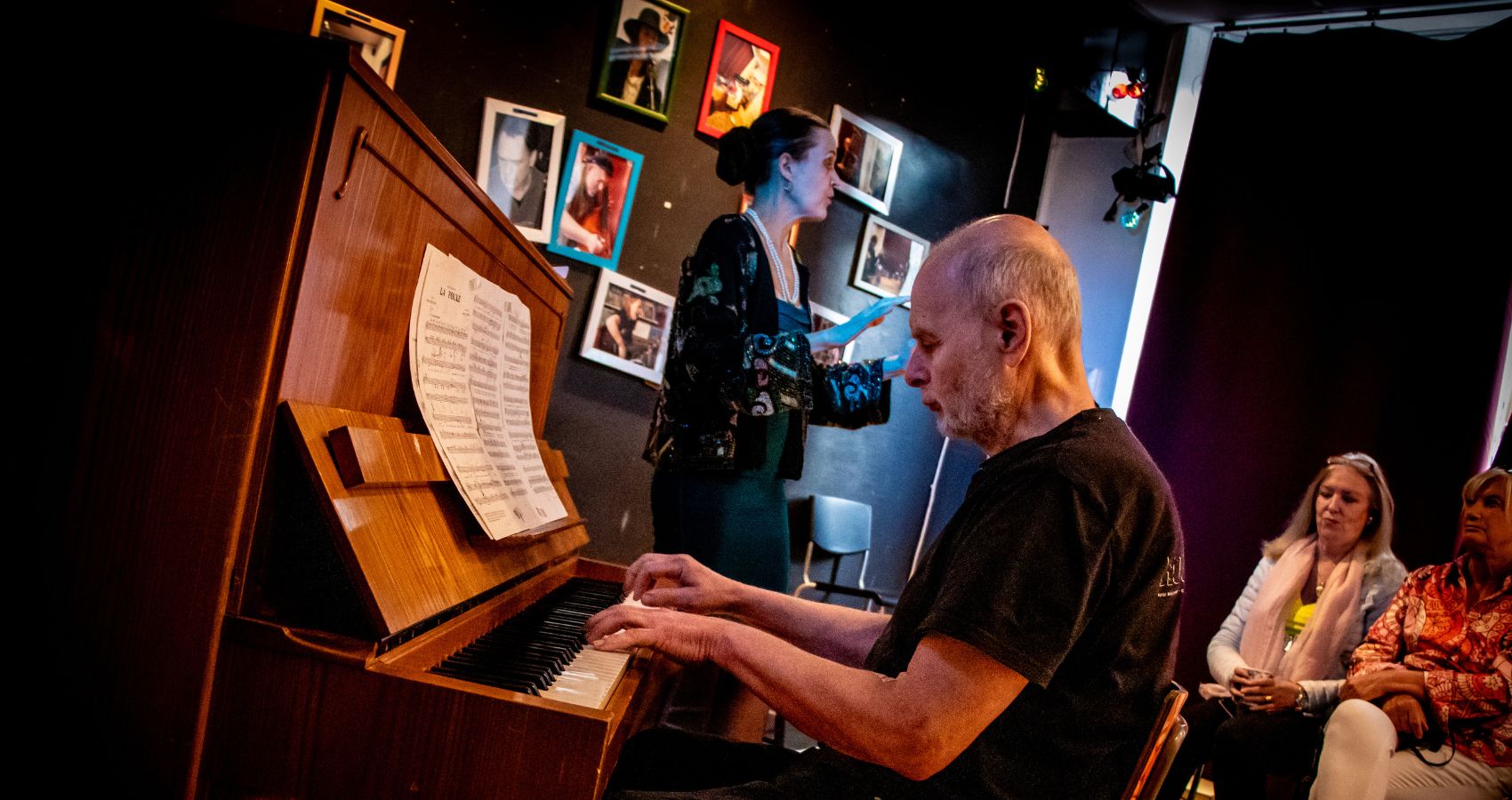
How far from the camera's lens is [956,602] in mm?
1039

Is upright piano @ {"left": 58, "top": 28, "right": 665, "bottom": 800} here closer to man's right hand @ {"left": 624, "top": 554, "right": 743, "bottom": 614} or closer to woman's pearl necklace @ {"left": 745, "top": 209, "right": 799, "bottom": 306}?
man's right hand @ {"left": 624, "top": 554, "right": 743, "bottom": 614}

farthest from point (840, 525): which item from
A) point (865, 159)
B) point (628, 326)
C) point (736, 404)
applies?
point (736, 404)

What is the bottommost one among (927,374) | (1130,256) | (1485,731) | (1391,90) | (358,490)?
(1485,731)

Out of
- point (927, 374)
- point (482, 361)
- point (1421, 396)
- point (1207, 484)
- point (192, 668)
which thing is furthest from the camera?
point (1207, 484)

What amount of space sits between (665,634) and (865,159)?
3532 millimetres

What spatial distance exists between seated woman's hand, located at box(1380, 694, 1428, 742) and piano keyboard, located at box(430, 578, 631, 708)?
9.48 feet

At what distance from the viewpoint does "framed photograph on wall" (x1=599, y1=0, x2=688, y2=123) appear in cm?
353

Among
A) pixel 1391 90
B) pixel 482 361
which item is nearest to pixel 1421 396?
pixel 1391 90

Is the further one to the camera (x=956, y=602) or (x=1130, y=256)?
(x=1130, y=256)

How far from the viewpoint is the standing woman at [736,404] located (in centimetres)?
207

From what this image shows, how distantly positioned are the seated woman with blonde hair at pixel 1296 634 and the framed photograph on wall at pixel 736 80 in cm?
298

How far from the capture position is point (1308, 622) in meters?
3.82

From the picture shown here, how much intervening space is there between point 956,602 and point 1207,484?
15.0 ft

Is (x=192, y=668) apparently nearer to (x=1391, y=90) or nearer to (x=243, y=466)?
(x=243, y=466)
